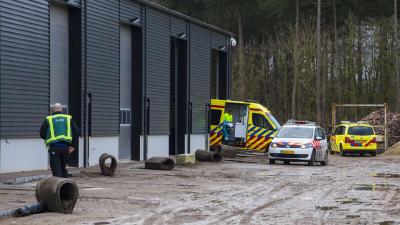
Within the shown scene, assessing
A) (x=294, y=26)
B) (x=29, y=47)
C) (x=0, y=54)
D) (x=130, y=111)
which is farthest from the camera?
(x=294, y=26)

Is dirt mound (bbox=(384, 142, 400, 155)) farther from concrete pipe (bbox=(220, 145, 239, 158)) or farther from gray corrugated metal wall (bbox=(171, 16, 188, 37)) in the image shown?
gray corrugated metal wall (bbox=(171, 16, 188, 37))

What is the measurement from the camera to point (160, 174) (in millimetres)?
20641

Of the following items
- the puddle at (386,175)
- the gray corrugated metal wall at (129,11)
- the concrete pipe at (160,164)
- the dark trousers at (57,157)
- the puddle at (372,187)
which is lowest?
the puddle at (386,175)

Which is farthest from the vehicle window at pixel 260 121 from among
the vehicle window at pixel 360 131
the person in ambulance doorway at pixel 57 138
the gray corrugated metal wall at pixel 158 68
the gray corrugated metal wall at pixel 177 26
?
the person in ambulance doorway at pixel 57 138

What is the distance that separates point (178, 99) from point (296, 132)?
21.6 feet

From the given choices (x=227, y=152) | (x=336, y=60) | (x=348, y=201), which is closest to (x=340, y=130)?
(x=227, y=152)

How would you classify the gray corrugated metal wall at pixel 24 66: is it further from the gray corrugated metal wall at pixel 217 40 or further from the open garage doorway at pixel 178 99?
the gray corrugated metal wall at pixel 217 40

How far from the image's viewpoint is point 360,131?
37.8 metres

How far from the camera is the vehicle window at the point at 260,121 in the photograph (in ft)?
110

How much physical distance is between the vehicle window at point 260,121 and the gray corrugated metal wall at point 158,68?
6.02m

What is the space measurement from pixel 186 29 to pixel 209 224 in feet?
70.1

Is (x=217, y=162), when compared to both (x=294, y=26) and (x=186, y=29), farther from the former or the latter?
(x=294, y=26)

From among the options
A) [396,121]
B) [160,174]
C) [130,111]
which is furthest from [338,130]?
[160,174]

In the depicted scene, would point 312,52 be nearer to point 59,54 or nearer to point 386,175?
point 386,175
